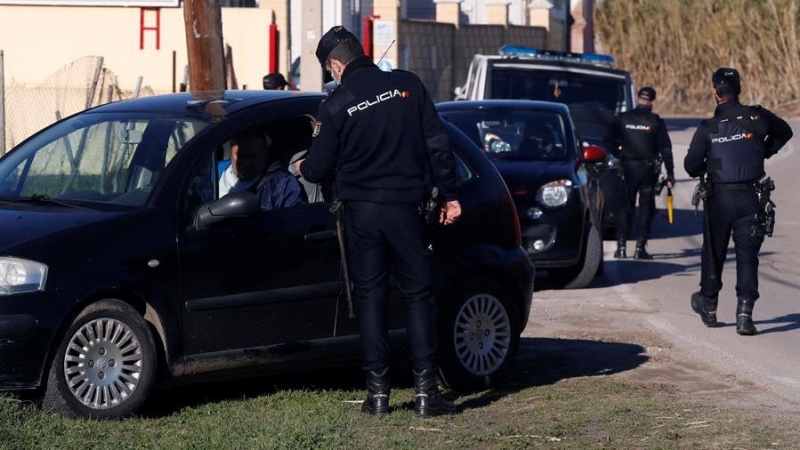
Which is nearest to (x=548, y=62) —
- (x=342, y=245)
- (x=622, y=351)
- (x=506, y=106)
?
(x=506, y=106)

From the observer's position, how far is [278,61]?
2595cm

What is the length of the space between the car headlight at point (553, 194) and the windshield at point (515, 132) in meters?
0.57

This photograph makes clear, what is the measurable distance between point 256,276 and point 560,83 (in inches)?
489

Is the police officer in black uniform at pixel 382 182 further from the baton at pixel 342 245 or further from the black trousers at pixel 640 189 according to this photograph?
the black trousers at pixel 640 189

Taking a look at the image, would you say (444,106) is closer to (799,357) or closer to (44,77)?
(799,357)

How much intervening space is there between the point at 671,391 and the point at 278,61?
18.8 metres

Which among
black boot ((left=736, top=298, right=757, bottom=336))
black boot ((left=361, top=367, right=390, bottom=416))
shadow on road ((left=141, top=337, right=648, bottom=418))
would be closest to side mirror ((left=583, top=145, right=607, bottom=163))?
black boot ((left=736, top=298, right=757, bottom=336))

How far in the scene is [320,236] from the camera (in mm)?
7195

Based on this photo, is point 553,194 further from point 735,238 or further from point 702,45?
point 702,45

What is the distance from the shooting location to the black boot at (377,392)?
689 cm

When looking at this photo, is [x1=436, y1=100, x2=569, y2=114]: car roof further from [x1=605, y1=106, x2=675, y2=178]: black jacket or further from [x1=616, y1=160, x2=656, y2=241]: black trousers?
[x1=616, y1=160, x2=656, y2=241]: black trousers

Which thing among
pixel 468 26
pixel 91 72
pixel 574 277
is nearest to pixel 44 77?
pixel 91 72

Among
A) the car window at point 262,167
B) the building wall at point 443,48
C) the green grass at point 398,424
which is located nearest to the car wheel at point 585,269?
the green grass at point 398,424

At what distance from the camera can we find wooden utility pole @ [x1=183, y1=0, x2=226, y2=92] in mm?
13094
